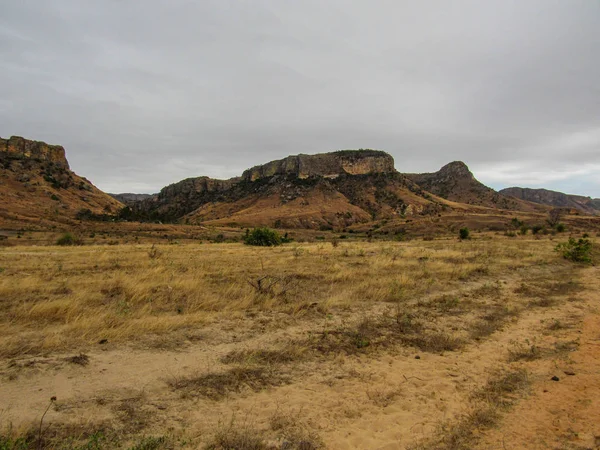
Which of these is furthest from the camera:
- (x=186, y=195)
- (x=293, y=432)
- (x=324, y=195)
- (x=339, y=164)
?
(x=186, y=195)

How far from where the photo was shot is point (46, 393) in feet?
13.7

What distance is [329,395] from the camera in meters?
4.61

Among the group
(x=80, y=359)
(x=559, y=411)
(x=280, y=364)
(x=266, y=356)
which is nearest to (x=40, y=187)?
(x=80, y=359)

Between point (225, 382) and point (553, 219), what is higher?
point (553, 219)

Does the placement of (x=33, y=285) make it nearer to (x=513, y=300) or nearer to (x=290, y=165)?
(x=513, y=300)

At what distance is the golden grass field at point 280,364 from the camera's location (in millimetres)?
3719

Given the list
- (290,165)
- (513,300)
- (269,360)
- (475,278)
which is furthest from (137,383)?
(290,165)

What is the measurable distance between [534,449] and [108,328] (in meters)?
6.68

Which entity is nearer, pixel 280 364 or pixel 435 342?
pixel 280 364

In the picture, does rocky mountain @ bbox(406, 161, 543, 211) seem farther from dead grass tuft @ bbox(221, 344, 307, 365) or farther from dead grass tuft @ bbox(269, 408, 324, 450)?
dead grass tuft @ bbox(269, 408, 324, 450)

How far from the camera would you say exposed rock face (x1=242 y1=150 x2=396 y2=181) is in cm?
12375

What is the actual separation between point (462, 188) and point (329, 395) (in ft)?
499

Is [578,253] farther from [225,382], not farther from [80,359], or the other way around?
[80,359]

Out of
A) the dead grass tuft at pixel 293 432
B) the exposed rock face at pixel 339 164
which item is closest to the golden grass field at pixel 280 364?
the dead grass tuft at pixel 293 432
